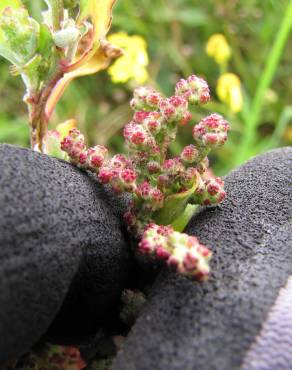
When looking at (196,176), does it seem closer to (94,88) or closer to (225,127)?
(225,127)

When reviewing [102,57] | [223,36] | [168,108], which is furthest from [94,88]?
[168,108]

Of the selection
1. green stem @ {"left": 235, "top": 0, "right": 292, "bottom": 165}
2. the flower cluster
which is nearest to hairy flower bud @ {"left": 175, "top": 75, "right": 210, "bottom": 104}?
the flower cluster

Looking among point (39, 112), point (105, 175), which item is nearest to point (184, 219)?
point (105, 175)

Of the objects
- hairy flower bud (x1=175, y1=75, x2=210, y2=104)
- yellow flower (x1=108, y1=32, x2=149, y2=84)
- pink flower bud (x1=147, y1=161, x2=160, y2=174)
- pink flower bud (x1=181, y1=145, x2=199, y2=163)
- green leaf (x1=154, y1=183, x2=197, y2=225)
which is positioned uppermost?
yellow flower (x1=108, y1=32, x2=149, y2=84)

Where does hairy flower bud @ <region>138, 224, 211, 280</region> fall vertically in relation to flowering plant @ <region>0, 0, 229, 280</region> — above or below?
below

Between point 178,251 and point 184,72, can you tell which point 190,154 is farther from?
point 184,72

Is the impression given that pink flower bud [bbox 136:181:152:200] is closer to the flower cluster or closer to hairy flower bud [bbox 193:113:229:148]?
the flower cluster
